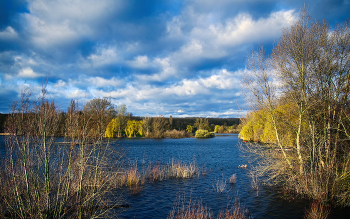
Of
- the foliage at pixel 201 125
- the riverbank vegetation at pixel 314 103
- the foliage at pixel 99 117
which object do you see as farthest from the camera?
the foliage at pixel 201 125

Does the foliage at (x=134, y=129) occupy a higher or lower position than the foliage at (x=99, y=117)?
lower

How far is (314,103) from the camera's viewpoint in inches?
390

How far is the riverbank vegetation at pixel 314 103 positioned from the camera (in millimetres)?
9414

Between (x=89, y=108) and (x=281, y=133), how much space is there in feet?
35.9

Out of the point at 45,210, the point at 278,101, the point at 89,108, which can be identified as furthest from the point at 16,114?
the point at 278,101

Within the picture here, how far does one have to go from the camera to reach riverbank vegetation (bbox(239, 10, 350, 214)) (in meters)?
9.41

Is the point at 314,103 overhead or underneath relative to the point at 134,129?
overhead

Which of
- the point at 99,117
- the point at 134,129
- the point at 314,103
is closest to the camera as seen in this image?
the point at 99,117

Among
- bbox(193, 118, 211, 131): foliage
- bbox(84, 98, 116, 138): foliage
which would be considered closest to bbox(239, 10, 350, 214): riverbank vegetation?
bbox(84, 98, 116, 138): foliage

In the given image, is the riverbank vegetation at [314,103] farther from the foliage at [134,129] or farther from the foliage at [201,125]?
the foliage at [201,125]

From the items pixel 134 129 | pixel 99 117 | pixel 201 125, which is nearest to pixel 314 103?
pixel 99 117

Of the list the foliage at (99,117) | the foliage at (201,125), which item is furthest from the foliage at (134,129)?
the foliage at (99,117)

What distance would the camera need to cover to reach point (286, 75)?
35.9 ft

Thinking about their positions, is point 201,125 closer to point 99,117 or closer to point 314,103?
point 314,103
